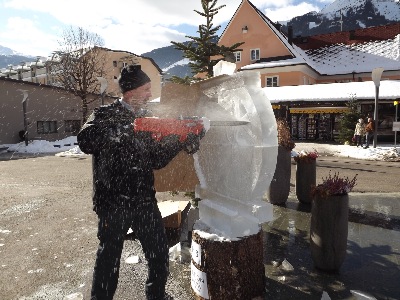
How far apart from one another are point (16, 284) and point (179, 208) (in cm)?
237

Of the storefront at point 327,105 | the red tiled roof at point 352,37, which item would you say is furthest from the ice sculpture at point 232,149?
the red tiled roof at point 352,37

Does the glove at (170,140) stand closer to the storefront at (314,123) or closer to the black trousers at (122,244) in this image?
the black trousers at (122,244)

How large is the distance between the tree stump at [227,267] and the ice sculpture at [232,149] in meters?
0.11

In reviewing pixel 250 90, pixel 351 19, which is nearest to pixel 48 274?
pixel 250 90

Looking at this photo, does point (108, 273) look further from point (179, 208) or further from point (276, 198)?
point (276, 198)

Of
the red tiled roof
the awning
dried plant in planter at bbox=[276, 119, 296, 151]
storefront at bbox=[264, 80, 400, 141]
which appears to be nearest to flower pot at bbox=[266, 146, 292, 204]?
dried plant in planter at bbox=[276, 119, 296, 151]

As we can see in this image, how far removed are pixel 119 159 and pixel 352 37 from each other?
1295 inches

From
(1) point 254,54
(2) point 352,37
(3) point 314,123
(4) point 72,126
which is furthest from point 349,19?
(4) point 72,126

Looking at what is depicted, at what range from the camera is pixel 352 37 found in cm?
2953

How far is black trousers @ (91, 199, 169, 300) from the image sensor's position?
2.60 meters

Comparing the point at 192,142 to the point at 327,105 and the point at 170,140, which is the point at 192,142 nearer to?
the point at 170,140

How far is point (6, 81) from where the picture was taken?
22.2 metres

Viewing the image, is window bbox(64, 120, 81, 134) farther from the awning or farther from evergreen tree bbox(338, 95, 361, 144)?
evergreen tree bbox(338, 95, 361, 144)

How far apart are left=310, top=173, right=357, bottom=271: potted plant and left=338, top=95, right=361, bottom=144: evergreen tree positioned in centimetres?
1623
